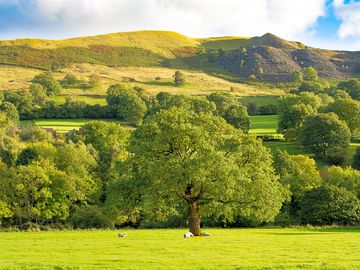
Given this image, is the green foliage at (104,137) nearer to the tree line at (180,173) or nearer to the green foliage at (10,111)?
the tree line at (180,173)

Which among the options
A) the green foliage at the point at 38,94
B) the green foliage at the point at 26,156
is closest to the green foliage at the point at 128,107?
the green foliage at the point at 38,94

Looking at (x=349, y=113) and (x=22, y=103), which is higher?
(x=22, y=103)

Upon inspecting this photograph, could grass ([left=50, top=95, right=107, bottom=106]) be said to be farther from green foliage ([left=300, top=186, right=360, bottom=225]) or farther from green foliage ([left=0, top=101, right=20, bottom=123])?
green foliage ([left=300, top=186, right=360, bottom=225])

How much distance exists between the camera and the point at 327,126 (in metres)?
114

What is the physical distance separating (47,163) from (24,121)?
2928 inches

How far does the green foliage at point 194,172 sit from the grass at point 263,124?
8630 centimetres

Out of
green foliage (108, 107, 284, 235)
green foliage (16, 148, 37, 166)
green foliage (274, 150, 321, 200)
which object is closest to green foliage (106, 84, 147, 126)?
green foliage (16, 148, 37, 166)

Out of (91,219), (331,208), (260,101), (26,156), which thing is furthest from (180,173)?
(260,101)

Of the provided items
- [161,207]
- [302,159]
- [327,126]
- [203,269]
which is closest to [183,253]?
[203,269]

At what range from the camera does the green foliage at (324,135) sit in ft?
372

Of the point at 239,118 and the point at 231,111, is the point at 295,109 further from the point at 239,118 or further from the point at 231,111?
the point at 231,111

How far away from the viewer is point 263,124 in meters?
150

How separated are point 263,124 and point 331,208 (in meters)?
74.7

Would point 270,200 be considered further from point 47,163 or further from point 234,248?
point 47,163
